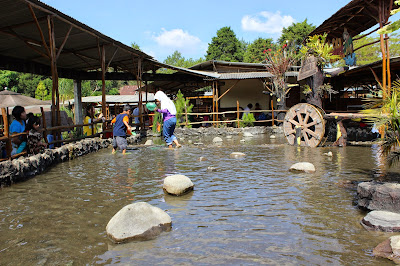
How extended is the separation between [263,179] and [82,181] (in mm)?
3640

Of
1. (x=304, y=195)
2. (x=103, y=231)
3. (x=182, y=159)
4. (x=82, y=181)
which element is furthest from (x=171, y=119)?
(x=103, y=231)

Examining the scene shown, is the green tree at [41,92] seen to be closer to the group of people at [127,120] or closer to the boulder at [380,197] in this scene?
the group of people at [127,120]

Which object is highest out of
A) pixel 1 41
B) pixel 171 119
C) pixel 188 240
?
pixel 1 41

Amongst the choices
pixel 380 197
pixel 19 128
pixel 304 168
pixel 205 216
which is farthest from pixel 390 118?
pixel 19 128

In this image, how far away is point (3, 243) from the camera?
3592 millimetres

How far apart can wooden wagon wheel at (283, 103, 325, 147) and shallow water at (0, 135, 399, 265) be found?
2874mm

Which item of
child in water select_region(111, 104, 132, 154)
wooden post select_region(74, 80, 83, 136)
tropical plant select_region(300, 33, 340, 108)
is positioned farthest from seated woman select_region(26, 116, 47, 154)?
wooden post select_region(74, 80, 83, 136)

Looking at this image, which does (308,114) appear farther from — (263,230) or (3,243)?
(3,243)

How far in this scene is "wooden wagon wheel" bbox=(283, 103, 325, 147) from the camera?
10617 millimetres

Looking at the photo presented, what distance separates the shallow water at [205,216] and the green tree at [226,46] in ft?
126

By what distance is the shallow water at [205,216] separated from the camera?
10.7ft

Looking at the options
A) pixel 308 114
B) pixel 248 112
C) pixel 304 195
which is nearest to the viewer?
pixel 304 195

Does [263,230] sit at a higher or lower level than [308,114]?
lower

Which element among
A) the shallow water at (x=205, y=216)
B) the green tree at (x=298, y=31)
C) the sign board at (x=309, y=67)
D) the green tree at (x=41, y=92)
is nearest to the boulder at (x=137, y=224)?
the shallow water at (x=205, y=216)
